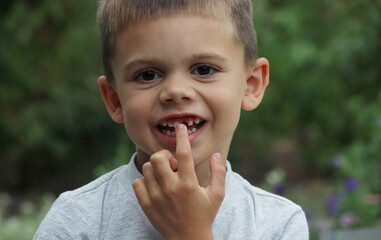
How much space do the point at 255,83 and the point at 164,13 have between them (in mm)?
497

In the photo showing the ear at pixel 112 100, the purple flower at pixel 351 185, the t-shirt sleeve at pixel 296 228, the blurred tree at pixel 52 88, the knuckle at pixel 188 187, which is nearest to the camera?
the knuckle at pixel 188 187

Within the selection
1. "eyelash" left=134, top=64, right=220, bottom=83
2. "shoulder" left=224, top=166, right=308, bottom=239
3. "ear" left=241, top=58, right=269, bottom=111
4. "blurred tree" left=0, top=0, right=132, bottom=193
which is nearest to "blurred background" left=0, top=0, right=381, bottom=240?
"blurred tree" left=0, top=0, right=132, bottom=193

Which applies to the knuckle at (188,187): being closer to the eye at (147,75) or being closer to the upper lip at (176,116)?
the upper lip at (176,116)

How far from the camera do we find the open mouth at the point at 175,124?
5.66ft

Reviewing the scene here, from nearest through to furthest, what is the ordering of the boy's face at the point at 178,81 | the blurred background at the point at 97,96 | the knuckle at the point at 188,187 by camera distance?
1. the knuckle at the point at 188,187
2. the boy's face at the point at 178,81
3. the blurred background at the point at 97,96

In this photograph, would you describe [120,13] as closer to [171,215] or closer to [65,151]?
[171,215]

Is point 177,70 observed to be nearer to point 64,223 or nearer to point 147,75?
point 147,75

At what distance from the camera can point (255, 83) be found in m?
2.05

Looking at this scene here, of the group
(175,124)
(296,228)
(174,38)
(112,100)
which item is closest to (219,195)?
(175,124)

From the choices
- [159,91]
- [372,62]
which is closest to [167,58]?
[159,91]

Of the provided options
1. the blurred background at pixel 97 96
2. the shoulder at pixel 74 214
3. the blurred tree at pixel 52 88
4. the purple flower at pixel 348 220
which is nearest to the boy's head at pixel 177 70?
the shoulder at pixel 74 214

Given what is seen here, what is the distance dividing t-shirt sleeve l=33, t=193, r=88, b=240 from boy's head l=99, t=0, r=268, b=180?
29 centimetres

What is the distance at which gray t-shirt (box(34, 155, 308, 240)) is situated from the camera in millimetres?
1773

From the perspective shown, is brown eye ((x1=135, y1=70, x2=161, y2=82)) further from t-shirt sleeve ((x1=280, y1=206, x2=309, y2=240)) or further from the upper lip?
t-shirt sleeve ((x1=280, y1=206, x2=309, y2=240))
